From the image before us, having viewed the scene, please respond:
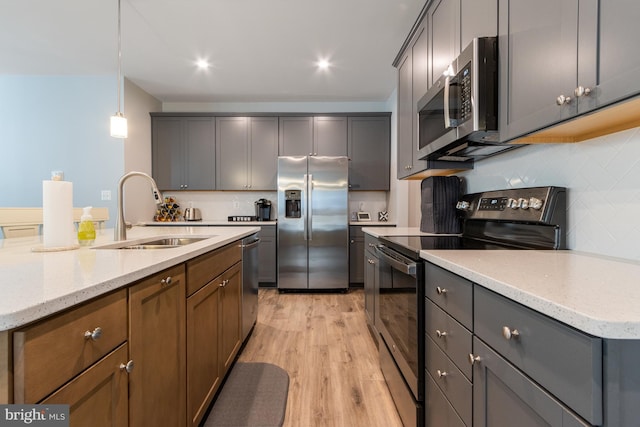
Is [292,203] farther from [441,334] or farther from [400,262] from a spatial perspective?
[441,334]

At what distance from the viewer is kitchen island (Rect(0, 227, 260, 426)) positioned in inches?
20.5

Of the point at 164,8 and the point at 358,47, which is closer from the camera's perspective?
the point at 164,8

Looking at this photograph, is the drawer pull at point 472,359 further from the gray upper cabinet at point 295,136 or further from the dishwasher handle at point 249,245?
the gray upper cabinet at point 295,136

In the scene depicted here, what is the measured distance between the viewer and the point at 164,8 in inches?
87.2

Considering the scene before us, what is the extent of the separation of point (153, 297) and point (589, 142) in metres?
1.69

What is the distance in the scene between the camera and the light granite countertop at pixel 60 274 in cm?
51

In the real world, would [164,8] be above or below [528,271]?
above

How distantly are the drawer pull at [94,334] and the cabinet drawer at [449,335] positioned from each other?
994 mm

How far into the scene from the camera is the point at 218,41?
2635 millimetres

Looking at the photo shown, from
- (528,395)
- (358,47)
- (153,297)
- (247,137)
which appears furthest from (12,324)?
(247,137)

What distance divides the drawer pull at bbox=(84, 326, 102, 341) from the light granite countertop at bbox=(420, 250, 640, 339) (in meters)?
0.97

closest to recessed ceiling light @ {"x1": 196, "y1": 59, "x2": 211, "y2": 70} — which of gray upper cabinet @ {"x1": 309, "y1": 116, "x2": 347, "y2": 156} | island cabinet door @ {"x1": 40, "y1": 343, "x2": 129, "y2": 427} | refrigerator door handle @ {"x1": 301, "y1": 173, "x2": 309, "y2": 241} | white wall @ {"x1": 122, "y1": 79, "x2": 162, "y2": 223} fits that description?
white wall @ {"x1": 122, "y1": 79, "x2": 162, "y2": 223}

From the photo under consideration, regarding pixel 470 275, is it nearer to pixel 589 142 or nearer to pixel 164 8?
pixel 589 142

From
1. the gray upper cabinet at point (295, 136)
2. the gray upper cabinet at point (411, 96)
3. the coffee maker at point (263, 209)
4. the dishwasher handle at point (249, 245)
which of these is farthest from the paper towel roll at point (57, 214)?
the gray upper cabinet at point (295, 136)
